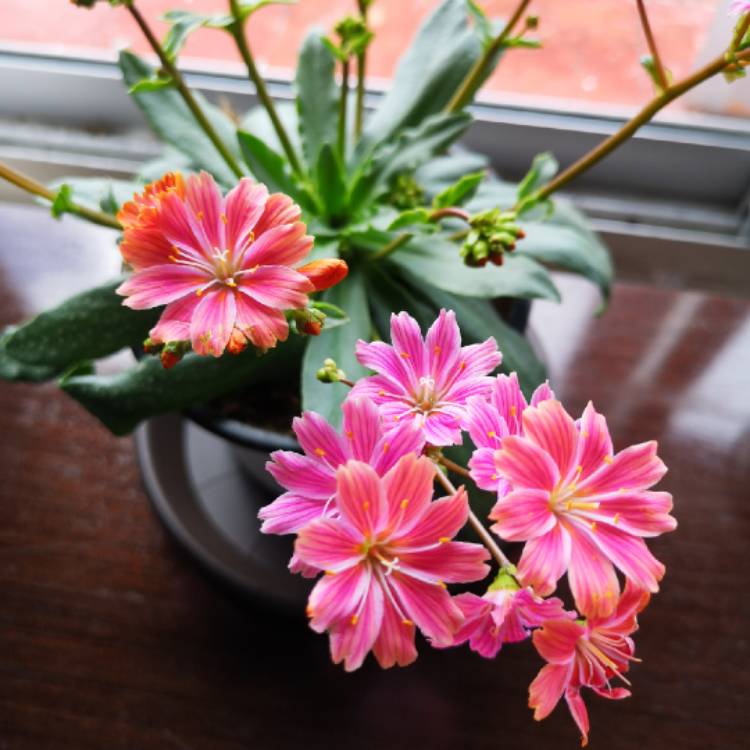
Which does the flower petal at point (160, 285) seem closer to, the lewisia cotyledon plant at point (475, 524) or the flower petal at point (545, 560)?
the lewisia cotyledon plant at point (475, 524)

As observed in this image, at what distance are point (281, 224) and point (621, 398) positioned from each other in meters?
0.51

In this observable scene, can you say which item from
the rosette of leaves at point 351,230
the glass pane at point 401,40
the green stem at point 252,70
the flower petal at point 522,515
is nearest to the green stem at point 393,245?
the rosette of leaves at point 351,230

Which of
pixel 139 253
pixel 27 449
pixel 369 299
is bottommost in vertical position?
pixel 27 449

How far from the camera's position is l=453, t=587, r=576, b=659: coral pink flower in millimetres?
313

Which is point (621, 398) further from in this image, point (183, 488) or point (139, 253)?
point (139, 253)

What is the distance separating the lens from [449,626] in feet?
0.99

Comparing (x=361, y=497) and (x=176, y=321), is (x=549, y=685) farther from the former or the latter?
(x=176, y=321)

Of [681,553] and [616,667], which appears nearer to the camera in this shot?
[616,667]

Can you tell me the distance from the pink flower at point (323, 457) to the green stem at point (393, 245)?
0.17 m

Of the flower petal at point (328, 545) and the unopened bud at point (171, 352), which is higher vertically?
the unopened bud at point (171, 352)

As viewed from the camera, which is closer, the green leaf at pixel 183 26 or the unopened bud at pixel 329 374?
the unopened bud at pixel 329 374

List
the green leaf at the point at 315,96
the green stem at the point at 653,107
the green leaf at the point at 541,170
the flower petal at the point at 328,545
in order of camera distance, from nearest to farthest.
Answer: the flower petal at the point at 328,545 < the green stem at the point at 653,107 < the green leaf at the point at 541,170 < the green leaf at the point at 315,96

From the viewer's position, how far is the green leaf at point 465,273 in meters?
0.51

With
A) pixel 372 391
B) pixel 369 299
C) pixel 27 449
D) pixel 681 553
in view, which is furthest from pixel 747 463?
pixel 27 449
